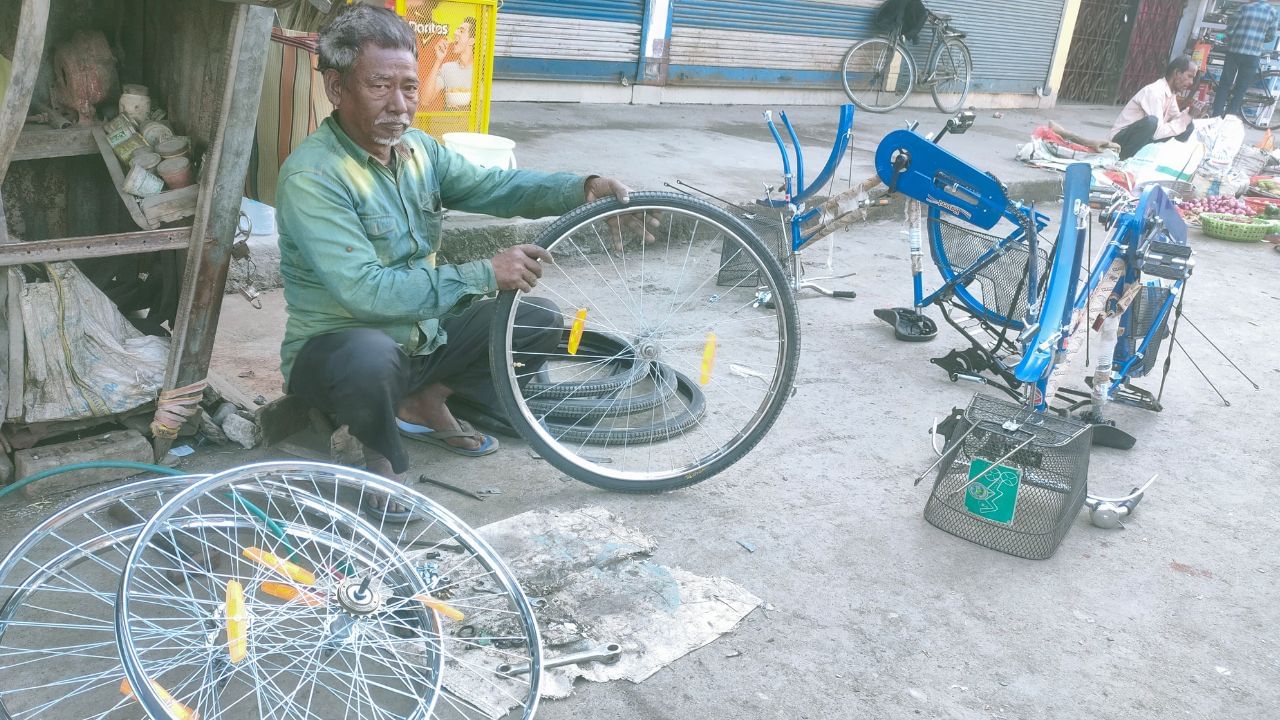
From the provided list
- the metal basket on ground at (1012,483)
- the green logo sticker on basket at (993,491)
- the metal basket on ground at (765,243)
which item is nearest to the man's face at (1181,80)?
the metal basket on ground at (765,243)

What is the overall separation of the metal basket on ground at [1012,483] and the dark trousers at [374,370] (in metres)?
1.41

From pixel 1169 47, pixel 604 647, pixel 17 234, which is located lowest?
pixel 604 647

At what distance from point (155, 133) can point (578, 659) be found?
6.33ft

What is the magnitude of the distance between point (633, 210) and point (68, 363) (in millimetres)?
1601

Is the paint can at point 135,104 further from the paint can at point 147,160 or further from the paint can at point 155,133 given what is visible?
the paint can at point 147,160

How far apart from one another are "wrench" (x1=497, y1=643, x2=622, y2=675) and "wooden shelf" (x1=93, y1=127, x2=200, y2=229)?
1.56m

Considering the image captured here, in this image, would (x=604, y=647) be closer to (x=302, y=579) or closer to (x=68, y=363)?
(x=302, y=579)

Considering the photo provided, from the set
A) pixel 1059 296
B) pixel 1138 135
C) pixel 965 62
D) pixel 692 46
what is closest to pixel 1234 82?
pixel 965 62

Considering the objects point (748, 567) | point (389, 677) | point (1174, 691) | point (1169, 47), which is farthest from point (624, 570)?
point (1169, 47)

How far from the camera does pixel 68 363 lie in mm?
2857

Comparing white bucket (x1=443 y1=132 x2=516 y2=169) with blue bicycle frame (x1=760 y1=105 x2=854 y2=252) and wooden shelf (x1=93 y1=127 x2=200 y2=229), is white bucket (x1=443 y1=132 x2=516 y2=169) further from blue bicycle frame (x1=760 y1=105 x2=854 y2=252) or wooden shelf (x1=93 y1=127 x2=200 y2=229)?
wooden shelf (x1=93 y1=127 x2=200 y2=229)

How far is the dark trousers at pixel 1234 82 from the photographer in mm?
13945

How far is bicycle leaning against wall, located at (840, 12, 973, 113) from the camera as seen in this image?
1157cm

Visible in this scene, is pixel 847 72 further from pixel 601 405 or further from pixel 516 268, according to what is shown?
pixel 516 268
